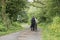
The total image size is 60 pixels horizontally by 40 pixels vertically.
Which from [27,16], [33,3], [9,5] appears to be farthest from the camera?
[27,16]

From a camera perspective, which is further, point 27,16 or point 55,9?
point 27,16

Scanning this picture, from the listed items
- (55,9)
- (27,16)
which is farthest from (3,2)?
(27,16)

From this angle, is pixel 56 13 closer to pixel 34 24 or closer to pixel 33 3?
pixel 34 24

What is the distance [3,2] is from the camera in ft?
93.9

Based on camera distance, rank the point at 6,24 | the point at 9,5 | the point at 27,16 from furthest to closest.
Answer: the point at 27,16 < the point at 9,5 < the point at 6,24

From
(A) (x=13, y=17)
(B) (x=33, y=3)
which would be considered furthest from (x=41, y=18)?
(A) (x=13, y=17)

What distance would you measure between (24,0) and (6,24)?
8.78m

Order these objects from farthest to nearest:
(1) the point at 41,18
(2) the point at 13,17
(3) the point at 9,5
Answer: (1) the point at 41,18
(2) the point at 13,17
(3) the point at 9,5

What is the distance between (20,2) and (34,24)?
26.0 ft

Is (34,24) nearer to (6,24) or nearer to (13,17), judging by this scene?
(6,24)

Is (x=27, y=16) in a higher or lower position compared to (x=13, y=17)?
lower

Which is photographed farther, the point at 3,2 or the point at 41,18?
the point at 41,18

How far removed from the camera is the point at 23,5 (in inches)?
1405

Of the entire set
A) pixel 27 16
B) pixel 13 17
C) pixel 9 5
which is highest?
pixel 9 5
